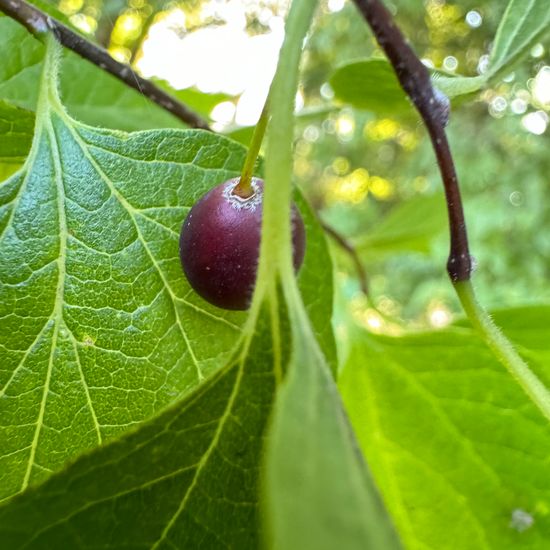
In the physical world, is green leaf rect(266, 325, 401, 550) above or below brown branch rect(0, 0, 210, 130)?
below

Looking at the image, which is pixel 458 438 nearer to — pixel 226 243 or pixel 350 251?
pixel 350 251

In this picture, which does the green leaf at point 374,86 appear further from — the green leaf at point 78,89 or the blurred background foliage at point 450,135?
the blurred background foliage at point 450,135

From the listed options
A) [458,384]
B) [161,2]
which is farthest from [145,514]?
[161,2]

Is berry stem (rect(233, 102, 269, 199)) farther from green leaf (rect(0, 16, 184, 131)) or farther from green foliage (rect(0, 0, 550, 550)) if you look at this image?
green leaf (rect(0, 16, 184, 131))

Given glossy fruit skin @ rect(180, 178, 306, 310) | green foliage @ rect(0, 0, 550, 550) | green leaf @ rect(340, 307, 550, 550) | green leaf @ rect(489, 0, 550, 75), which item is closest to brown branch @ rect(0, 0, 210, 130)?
green foliage @ rect(0, 0, 550, 550)

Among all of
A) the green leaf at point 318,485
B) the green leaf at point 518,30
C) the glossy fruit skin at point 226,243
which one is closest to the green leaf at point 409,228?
the green leaf at point 518,30

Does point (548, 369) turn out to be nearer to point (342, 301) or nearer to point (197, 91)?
point (342, 301)
